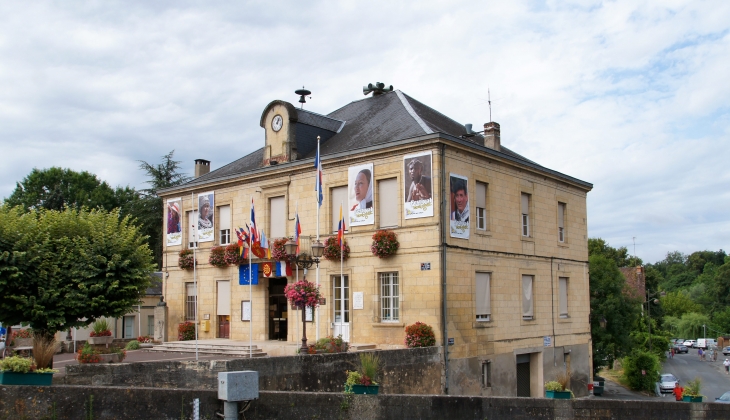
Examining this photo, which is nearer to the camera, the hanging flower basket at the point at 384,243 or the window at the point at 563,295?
the hanging flower basket at the point at 384,243

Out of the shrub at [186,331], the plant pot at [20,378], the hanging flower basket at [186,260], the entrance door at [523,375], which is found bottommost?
the entrance door at [523,375]

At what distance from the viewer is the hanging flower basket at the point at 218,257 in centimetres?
2544

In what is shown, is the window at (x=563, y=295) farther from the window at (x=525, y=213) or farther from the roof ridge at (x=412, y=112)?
the roof ridge at (x=412, y=112)

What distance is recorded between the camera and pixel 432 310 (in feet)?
65.3

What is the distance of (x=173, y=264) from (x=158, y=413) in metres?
19.2

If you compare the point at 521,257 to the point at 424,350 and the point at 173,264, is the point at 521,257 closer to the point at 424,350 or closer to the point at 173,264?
the point at 424,350

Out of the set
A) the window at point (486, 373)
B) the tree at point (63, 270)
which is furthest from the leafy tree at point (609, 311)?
the tree at point (63, 270)

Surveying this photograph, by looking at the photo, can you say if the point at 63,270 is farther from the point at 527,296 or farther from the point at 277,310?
the point at 527,296

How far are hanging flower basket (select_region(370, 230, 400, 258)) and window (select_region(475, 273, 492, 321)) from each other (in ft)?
9.54

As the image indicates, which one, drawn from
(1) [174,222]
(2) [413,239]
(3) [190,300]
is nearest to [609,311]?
(2) [413,239]

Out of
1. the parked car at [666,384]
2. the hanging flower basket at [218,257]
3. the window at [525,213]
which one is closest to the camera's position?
the window at [525,213]

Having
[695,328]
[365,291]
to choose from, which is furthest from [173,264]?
[695,328]

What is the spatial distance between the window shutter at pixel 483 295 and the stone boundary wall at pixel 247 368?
16.8 feet

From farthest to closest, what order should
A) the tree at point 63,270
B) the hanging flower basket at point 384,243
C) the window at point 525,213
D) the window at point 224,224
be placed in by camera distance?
the window at point 224,224 < the window at point 525,213 < the hanging flower basket at point 384,243 < the tree at point 63,270
